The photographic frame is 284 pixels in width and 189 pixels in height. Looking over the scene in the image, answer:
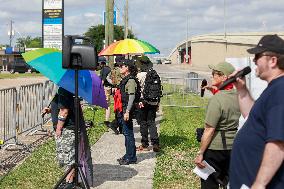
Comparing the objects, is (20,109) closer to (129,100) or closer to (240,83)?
(129,100)

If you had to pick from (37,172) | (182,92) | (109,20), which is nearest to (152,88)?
(37,172)

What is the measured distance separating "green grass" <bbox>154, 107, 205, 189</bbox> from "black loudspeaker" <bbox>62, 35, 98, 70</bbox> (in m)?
2.32

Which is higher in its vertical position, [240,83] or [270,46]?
[270,46]

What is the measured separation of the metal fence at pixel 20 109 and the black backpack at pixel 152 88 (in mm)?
2487

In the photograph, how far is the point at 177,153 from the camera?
910cm

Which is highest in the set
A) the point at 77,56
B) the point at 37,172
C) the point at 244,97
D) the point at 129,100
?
the point at 77,56

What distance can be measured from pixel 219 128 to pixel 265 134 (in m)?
1.91

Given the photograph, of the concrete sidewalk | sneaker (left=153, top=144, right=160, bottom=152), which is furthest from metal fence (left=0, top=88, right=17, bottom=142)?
sneaker (left=153, top=144, right=160, bottom=152)

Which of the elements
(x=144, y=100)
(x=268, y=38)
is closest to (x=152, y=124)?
(x=144, y=100)

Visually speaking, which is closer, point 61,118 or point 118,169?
point 61,118

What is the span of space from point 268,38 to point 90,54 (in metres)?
2.69

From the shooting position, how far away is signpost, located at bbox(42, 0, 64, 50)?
11.8 m

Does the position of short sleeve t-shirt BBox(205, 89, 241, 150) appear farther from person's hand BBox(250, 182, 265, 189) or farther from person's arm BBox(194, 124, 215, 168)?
person's hand BBox(250, 182, 265, 189)

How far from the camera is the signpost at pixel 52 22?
11.8 meters
